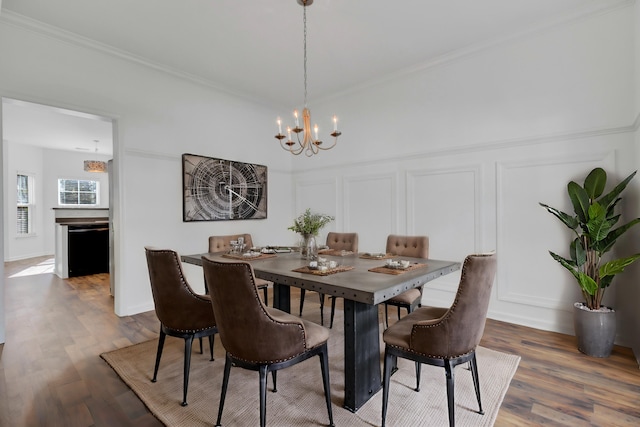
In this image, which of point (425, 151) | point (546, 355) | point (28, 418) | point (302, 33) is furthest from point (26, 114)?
point (546, 355)

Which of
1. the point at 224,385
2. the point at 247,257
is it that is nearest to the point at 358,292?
the point at 224,385

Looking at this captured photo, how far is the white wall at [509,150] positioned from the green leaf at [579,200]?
11.1 inches

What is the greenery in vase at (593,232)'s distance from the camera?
98.0 inches

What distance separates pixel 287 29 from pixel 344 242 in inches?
88.6

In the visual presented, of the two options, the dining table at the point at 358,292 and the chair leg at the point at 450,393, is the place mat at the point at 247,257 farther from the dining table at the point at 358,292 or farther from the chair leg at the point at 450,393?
the chair leg at the point at 450,393

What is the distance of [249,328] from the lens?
155cm

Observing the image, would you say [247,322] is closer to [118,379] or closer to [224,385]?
[224,385]

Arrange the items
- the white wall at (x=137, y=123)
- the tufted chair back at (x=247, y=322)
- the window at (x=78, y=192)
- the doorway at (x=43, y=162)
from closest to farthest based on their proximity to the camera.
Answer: the tufted chair back at (x=247, y=322), the white wall at (x=137, y=123), the doorway at (x=43, y=162), the window at (x=78, y=192)

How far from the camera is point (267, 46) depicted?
3430mm

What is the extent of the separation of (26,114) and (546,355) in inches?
314

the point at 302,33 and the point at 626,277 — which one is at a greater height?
the point at 302,33

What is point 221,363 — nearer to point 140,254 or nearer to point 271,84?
point 140,254

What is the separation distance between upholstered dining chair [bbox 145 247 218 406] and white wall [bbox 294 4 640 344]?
283 centimetres

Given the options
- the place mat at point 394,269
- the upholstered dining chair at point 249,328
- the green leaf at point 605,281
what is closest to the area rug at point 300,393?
the upholstered dining chair at point 249,328
